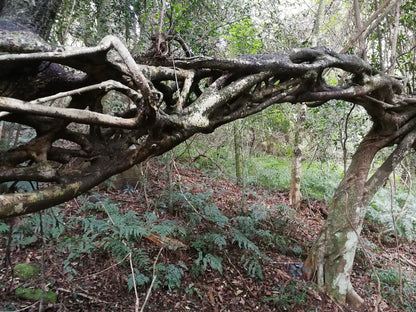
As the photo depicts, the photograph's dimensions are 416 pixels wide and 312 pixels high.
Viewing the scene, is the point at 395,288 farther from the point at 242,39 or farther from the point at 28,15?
the point at 28,15

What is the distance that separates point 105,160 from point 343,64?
3.19 meters

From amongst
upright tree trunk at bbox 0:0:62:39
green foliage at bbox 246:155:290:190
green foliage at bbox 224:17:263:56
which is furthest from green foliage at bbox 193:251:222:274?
green foliage at bbox 224:17:263:56

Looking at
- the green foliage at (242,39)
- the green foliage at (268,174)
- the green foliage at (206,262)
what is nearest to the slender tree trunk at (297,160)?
the green foliage at (268,174)

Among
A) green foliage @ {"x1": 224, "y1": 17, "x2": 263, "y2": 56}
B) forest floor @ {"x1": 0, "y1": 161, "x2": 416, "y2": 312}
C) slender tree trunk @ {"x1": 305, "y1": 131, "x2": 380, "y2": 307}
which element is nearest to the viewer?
forest floor @ {"x1": 0, "y1": 161, "x2": 416, "y2": 312}

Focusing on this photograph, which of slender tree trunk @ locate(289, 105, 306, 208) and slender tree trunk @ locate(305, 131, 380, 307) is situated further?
slender tree trunk @ locate(289, 105, 306, 208)

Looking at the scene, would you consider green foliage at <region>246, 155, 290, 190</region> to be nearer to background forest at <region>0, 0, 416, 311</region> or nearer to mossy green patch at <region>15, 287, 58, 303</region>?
background forest at <region>0, 0, 416, 311</region>

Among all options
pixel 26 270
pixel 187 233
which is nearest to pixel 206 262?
pixel 187 233

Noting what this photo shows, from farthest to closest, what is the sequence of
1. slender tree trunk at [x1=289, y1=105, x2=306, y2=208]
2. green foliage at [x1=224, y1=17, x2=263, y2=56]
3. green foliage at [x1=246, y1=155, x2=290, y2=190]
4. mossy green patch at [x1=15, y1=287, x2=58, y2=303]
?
green foliage at [x1=246, y1=155, x2=290, y2=190] → slender tree trunk at [x1=289, y1=105, x2=306, y2=208] → green foliage at [x1=224, y1=17, x2=263, y2=56] → mossy green patch at [x1=15, y1=287, x2=58, y2=303]

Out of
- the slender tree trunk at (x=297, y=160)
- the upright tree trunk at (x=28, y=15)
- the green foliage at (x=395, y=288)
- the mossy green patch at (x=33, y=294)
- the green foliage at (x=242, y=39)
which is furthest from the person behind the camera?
the slender tree trunk at (x=297, y=160)

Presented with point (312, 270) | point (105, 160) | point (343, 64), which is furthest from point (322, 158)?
point (105, 160)

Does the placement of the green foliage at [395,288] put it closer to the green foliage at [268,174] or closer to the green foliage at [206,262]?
the green foliage at [206,262]

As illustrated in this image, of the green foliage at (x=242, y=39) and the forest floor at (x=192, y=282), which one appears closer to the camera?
the forest floor at (x=192, y=282)

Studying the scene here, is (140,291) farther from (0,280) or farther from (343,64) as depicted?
(343,64)

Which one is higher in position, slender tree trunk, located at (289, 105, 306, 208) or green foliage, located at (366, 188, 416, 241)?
slender tree trunk, located at (289, 105, 306, 208)
